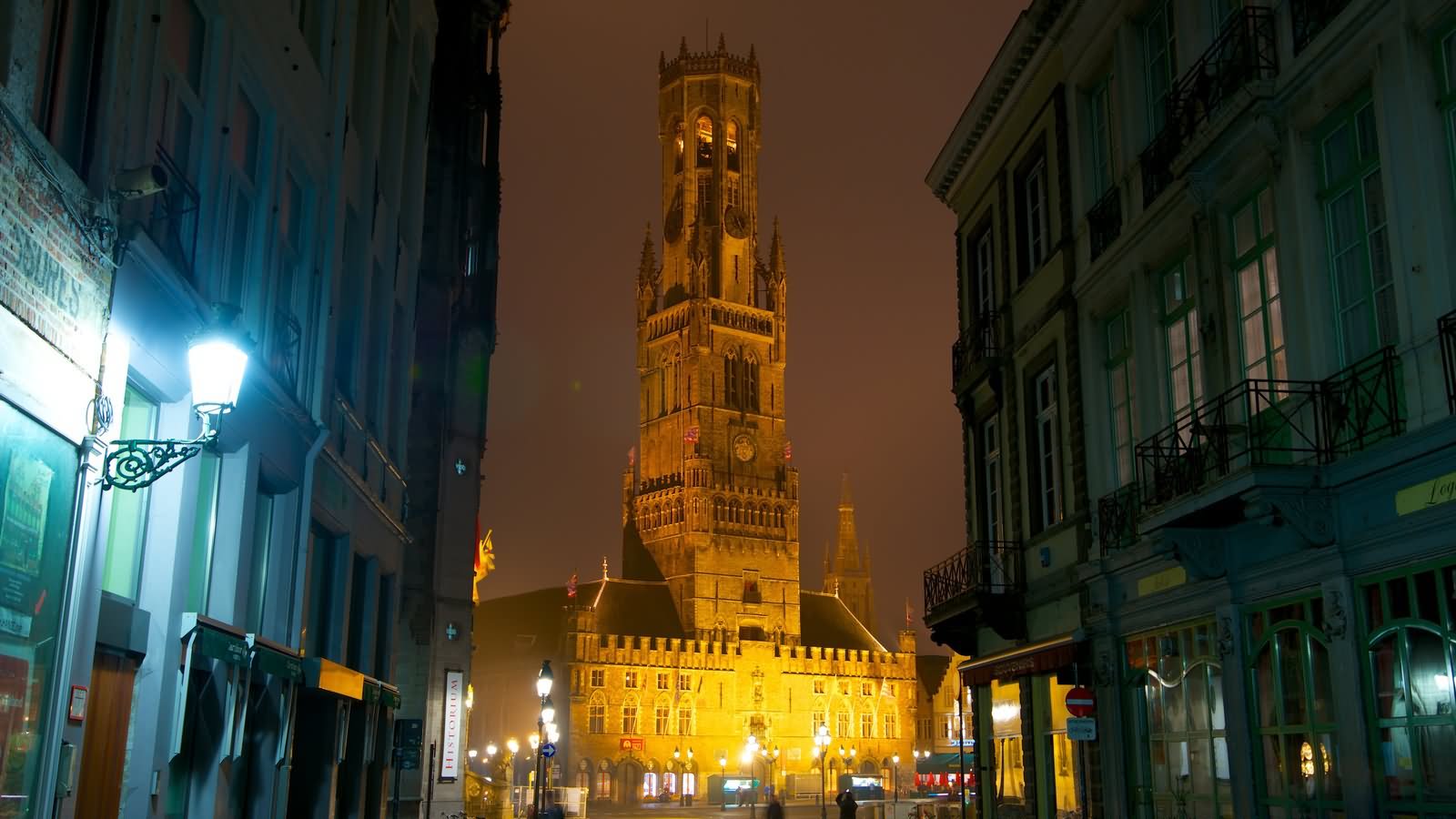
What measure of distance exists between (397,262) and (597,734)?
74.5 metres

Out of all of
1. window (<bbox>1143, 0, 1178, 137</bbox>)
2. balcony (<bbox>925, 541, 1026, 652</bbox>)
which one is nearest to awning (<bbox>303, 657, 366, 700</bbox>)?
Result: balcony (<bbox>925, 541, 1026, 652</bbox>)

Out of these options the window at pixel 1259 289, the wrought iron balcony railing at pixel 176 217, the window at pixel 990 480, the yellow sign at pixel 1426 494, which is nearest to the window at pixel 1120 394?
the window at pixel 1259 289

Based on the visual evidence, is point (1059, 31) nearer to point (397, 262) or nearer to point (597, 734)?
point (397, 262)

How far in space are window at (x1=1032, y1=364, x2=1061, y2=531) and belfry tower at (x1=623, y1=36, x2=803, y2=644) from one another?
85.9 m

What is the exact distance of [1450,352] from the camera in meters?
9.77

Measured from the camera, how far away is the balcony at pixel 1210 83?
12875mm

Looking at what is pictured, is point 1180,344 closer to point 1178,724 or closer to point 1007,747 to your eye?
point 1178,724

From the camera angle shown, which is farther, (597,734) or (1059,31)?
(597,734)

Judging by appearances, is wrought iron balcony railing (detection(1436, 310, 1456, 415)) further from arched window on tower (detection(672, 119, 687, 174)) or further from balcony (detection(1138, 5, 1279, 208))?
arched window on tower (detection(672, 119, 687, 174))

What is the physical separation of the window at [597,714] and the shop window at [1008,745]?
245 ft

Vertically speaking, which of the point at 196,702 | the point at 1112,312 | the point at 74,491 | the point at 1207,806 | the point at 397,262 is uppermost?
the point at 397,262

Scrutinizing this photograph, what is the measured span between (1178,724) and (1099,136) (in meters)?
7.92

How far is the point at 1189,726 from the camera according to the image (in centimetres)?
Result: 1430

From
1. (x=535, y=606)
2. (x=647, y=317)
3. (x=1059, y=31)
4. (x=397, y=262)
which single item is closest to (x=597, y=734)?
(x=535, y=606)
